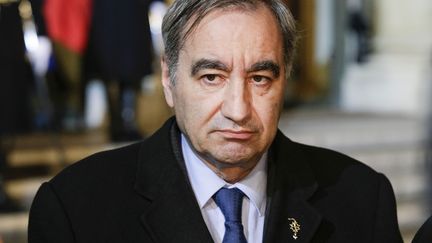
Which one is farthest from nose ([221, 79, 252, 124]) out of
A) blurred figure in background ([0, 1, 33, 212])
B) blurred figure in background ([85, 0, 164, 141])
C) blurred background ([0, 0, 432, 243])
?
blurred figure in background ([85, 0, 164, 141])

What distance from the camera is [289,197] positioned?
210 centimetres

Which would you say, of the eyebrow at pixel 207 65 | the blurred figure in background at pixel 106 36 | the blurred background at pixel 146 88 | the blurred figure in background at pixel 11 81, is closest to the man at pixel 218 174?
the eyebrow at pixel 207 65

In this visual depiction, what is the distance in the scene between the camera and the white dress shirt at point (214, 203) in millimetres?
1978

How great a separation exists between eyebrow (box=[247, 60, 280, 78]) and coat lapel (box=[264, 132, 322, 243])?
0.29m

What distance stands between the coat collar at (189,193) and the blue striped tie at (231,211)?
0.15 ft

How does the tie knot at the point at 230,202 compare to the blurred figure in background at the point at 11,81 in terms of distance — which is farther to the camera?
the blurred figure in background at the point at 11,81

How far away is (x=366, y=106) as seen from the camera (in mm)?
10195

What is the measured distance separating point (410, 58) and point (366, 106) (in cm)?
92

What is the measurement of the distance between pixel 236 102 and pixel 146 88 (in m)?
6.14

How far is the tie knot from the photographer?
1.95 meters

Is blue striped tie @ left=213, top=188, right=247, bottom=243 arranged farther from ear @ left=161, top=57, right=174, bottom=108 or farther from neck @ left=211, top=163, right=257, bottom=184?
ear @ left=161, top=57, right=174, bottom=108

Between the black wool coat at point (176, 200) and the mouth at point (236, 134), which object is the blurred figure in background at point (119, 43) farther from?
the mouth at point (236, 134)

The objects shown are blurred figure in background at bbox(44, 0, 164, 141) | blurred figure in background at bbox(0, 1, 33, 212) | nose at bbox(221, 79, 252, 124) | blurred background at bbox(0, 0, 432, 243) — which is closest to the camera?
nose at bbox(221, 79, 252, 124)

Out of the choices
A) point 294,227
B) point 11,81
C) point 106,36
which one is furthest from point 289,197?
point 106,36
